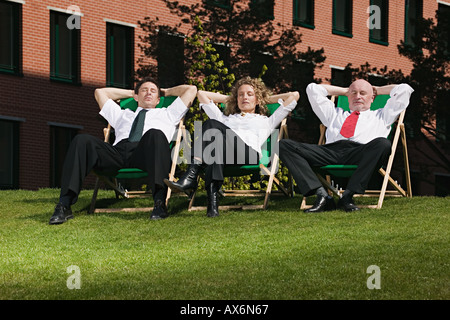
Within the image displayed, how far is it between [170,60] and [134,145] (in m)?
9.44

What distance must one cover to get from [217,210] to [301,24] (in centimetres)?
1868

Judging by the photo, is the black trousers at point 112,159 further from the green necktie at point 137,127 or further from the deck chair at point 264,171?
the deck chair at point 264,171

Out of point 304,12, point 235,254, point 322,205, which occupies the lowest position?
point 235,254

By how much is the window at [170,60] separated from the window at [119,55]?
3.79 meters

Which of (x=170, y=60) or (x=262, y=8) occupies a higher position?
(x=262, y=8)

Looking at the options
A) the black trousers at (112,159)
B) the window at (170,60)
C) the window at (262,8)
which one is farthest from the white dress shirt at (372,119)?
the window at (262,8)

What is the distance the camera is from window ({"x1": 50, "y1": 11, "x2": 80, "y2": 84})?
22.1m

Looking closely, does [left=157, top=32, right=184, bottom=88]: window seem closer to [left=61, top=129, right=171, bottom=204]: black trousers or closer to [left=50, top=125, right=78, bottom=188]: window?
[left=50, top=125, right=78, bottom=188]: window

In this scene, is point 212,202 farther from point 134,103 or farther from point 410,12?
point 410,12

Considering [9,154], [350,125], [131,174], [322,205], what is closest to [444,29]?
[9,154]

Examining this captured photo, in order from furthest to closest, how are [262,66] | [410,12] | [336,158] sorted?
[410,12] → [262,66] → [336,158]

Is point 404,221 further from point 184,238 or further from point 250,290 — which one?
point 250,290

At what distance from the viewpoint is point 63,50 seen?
2234cm

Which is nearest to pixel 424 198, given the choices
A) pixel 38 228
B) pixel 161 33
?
pixel 38 228
